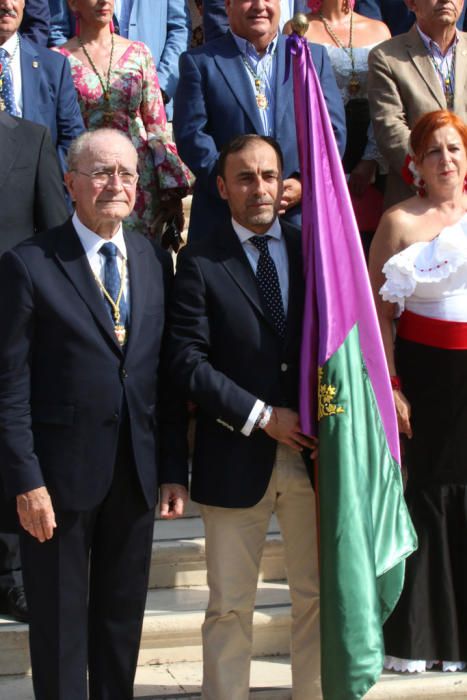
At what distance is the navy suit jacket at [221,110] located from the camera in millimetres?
4736

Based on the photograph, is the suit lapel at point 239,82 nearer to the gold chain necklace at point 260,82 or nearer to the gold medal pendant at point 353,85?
the gold chain necklace at point 260,82

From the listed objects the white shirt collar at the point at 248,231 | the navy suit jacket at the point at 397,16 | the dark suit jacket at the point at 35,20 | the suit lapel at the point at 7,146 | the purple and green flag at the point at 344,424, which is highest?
the navy suit jacket at the point at 397,16

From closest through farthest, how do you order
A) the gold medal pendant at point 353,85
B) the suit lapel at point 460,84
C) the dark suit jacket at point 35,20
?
1. the suit lapel at point 460,84
2. the gold medal pendant at point 353,85
3. the dark suit jacket at point 35,20

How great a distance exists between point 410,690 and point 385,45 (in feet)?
8.62

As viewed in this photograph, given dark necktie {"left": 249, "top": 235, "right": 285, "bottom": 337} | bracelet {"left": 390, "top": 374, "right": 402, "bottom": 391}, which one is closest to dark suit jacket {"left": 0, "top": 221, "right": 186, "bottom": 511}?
dark necktie {"left": 249, "top": 235, "right": 285, "bottom": 337}

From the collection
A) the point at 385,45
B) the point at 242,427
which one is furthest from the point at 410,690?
the point at 385,45

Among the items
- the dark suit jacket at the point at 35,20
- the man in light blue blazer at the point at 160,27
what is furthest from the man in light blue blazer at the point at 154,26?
the dark suit jacket at the point at 35,20

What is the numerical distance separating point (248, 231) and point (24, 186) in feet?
2.91

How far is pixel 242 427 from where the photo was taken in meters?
3.80

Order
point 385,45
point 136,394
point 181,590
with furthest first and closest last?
1. point 385,45
2. point 181,590
3. point 136,394

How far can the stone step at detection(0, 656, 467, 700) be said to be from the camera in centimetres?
427

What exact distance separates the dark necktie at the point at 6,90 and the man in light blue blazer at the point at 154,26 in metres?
1.60

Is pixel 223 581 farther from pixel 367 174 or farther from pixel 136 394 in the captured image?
pixel 367 174

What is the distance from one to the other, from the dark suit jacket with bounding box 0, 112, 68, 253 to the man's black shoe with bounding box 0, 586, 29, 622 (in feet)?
3.98
